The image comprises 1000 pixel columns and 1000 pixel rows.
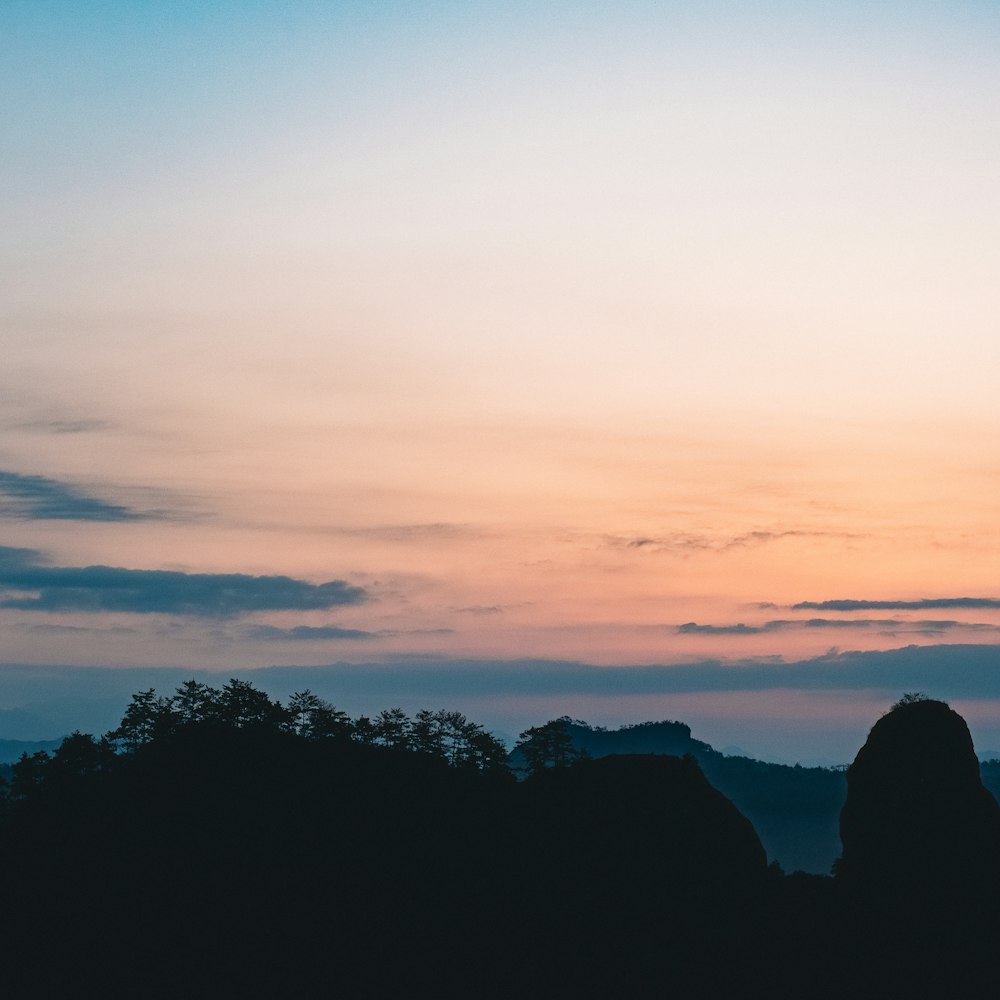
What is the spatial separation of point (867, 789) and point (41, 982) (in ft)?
230

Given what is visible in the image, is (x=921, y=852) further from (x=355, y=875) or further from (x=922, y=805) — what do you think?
(x=355, y=875)

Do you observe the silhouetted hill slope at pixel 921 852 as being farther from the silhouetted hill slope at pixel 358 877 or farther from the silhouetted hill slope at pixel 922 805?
the silhouetted hill slope at pixel 358 877

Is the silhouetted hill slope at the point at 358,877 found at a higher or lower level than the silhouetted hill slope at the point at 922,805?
lower

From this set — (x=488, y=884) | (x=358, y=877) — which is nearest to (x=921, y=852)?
(x=488, y=884)

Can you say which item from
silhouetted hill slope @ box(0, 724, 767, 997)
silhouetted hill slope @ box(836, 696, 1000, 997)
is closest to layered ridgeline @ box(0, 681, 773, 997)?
silhouetted hill slope @ box(0, 724, 767, 997)

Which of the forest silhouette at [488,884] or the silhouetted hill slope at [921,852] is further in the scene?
the silhouetted hill slope at [921,852]

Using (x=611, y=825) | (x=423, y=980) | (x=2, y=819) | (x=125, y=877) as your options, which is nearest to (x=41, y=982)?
(x=125, y=877)

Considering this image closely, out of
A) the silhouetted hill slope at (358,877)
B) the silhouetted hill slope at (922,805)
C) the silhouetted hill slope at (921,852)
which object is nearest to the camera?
the silhouetted hill slope at (358,877)

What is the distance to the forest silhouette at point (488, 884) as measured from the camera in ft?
298

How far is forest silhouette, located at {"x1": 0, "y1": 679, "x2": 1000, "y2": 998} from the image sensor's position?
298ft

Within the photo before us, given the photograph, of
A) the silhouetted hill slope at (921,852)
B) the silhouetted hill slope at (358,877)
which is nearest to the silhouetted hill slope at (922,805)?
the silhouetted hill slope at (921,852)

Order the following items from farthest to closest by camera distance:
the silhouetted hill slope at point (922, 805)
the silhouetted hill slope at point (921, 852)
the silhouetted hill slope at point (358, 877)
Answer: the silhouetted hill slope at point (922, 805), the silhouetted hill slope at point (921, 852), the silhouetted hill slope at point (358, 877)

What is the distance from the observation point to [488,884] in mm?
103500

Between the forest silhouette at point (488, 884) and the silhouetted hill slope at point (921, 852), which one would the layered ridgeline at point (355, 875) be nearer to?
the forest silhouette at point (488, 884)
